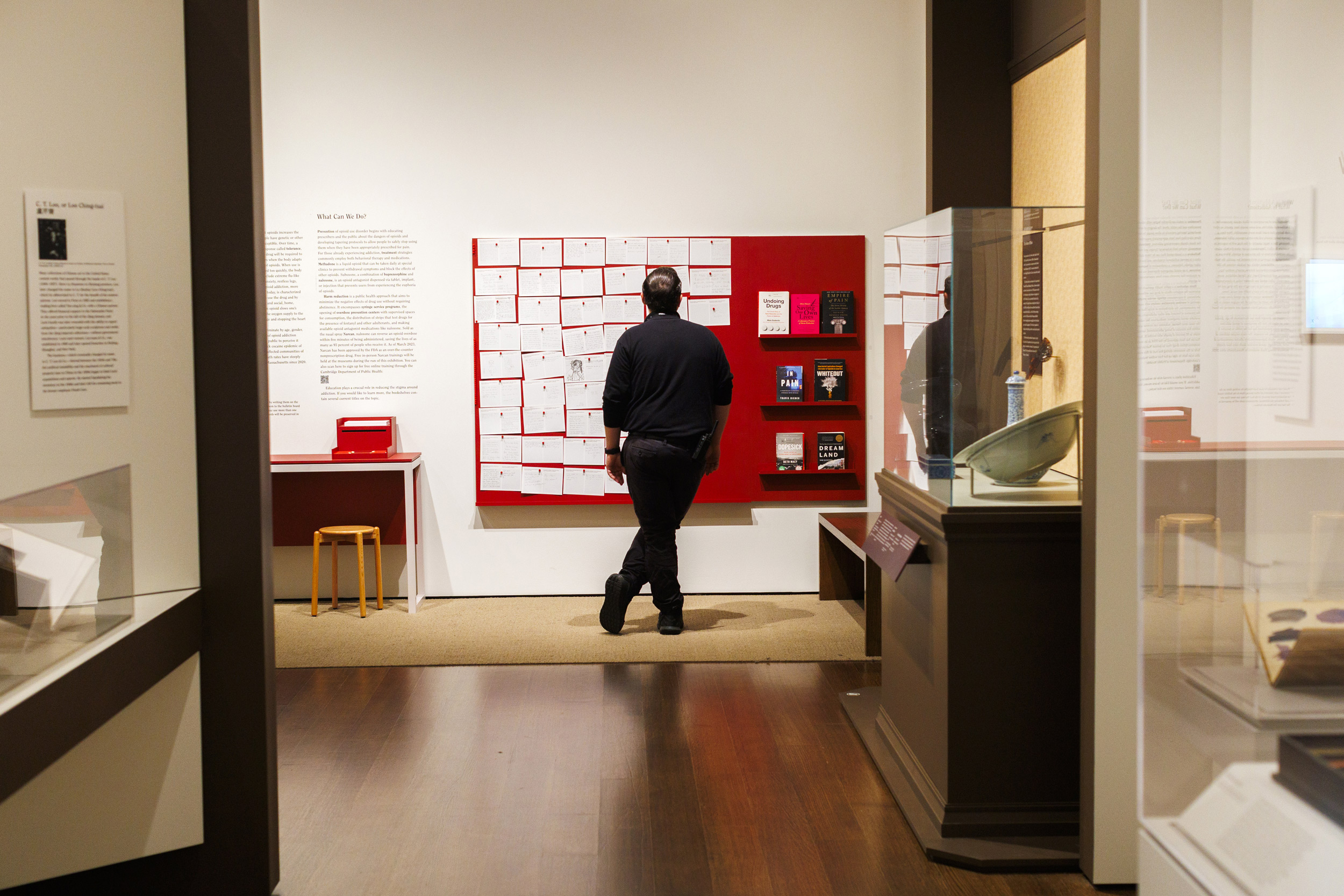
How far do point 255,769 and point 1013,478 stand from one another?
2.10 m

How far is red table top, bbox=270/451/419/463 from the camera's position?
547 centimetres

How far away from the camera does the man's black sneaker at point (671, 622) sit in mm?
5004

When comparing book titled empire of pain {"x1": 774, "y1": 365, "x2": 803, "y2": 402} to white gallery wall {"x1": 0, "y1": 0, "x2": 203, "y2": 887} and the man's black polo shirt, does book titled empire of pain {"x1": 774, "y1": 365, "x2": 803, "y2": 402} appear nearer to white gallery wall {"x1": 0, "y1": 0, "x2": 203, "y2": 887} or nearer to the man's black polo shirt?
the man's black polo shirt

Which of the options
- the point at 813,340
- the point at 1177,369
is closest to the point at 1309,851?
the point at 1177,369

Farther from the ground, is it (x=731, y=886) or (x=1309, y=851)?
(x=1309, y=851)

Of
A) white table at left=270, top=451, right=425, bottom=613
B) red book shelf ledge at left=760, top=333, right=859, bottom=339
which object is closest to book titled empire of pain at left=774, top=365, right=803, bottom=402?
red book shelf ledge at left=760, top=333, right=859, bottom=339

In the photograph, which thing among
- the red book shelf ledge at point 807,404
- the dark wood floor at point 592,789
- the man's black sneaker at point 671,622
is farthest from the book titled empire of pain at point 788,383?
the dark wood floor at point 592,789

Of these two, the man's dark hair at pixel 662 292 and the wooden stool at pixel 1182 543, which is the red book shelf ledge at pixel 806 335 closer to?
the man's dark hair at pixel 662 292

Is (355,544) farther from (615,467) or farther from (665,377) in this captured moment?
(665,377)

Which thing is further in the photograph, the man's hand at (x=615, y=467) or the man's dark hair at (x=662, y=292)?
the man's hand at (x=615, y=467)

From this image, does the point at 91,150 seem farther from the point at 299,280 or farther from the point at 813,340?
the point at 813,340

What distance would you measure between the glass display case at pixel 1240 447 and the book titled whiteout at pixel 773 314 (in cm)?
455

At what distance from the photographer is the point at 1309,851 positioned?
2.91ft

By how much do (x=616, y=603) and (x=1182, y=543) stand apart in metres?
3.93
